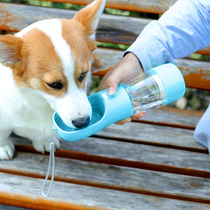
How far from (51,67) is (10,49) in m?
0.16

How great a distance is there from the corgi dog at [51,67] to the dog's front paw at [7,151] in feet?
0.65

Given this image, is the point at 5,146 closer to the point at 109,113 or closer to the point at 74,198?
the point at 74,198

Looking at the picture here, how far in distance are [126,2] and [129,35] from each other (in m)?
0.17

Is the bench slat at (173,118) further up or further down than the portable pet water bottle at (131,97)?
further down

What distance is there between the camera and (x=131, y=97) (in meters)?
Result: 1.14

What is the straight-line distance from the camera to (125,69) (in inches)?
47.8

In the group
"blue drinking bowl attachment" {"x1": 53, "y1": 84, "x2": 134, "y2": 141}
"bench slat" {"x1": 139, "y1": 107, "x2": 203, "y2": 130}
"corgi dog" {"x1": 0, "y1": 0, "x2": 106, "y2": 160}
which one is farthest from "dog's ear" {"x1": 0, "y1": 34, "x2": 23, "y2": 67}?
"bench slat" {"x1": 139, "y1": 107, "x2": 203, "y2": 130}

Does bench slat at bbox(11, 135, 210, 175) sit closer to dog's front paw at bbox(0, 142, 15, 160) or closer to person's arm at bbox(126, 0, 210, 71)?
dog's front paw at bbox(0, 142, 15, 160)

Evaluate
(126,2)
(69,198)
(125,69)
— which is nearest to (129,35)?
(126,2)

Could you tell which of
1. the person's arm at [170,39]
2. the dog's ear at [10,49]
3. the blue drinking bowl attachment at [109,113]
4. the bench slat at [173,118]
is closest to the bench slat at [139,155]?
the bench slat at [173,118]

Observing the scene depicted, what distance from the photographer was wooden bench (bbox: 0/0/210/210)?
1263mm

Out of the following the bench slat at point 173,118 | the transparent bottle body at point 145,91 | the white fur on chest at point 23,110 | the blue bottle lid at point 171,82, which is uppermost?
the blue bottle lid at point 171,82

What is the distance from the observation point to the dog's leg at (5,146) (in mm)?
1400

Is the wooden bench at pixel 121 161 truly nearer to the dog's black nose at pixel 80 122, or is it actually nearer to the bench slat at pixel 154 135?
the bench slat at pixel 154 135
